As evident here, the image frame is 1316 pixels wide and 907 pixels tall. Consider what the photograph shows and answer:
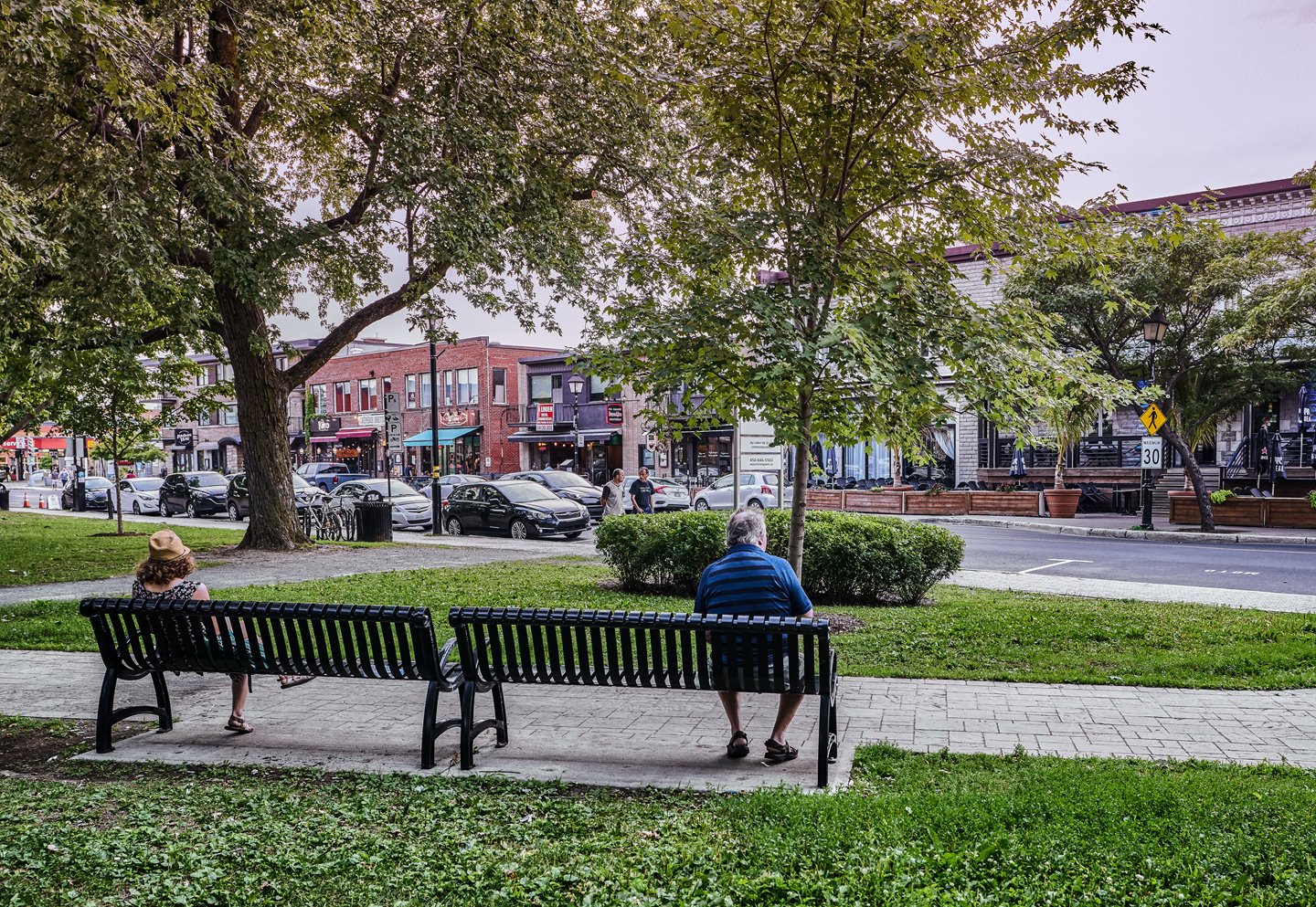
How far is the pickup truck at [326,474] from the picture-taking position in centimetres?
4266

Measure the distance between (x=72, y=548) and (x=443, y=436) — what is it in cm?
3901

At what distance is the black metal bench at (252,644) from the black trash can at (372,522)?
16.6 meters

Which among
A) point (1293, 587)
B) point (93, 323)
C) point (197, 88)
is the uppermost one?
point (197, 88)

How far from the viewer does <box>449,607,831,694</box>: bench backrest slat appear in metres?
5.15

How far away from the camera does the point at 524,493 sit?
1008 inches

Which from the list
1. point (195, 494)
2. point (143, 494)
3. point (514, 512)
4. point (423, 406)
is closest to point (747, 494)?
point (514, 512)

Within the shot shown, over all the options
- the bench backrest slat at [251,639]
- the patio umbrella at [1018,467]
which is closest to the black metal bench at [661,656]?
the bench backrest slat at [251,639]

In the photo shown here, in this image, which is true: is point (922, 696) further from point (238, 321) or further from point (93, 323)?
point (238, 321)

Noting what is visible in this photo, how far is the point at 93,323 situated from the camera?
47.5ft

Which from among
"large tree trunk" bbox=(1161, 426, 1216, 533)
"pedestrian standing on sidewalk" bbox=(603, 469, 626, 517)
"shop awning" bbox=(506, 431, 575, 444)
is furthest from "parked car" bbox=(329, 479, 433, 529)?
"shop awning" bbox=(506, 431, 575, 444)

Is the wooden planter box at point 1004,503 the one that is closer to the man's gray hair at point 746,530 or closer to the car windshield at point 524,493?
the car windshield at point 524,493

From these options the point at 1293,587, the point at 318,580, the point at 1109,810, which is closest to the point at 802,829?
the point at 1109,810

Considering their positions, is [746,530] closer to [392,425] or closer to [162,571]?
[162,571]

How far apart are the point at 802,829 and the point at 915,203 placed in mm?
6469
